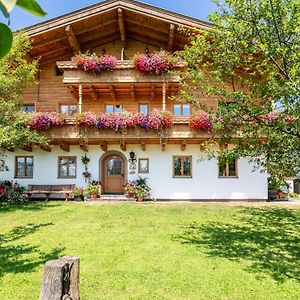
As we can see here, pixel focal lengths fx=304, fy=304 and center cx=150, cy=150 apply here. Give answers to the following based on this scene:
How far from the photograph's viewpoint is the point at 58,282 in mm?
2529

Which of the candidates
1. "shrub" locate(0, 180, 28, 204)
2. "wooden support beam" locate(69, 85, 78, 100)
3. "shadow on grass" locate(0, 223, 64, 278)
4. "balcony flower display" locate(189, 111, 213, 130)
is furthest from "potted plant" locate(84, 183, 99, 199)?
"shadow on grass" locate(0, 223, 64, 278)

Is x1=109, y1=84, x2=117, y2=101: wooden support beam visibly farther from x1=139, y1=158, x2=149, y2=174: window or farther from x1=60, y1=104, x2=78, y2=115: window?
x1=139, y1=158, x2=149, y2=174: window

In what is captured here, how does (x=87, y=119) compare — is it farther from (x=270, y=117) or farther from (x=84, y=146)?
(x=270, y=117)

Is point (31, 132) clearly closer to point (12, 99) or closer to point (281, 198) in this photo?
point (12, 99)

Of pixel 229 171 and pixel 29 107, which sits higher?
pixel 29 107

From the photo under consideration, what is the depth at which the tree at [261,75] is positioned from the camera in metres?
6.57

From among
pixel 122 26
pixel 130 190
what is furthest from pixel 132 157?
pixel 122 26

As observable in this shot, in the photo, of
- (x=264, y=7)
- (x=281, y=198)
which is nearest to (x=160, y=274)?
(x=264, y=7)

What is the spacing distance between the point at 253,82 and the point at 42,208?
984cm

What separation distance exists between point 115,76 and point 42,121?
162 inches

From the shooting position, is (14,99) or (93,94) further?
(93,94)

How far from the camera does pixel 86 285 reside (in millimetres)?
4914

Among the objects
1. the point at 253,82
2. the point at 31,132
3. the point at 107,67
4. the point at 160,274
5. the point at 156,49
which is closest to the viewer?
the point at 160,274

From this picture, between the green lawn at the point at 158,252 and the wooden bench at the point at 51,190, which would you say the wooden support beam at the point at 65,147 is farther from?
the green lawn at the point at 158,252
